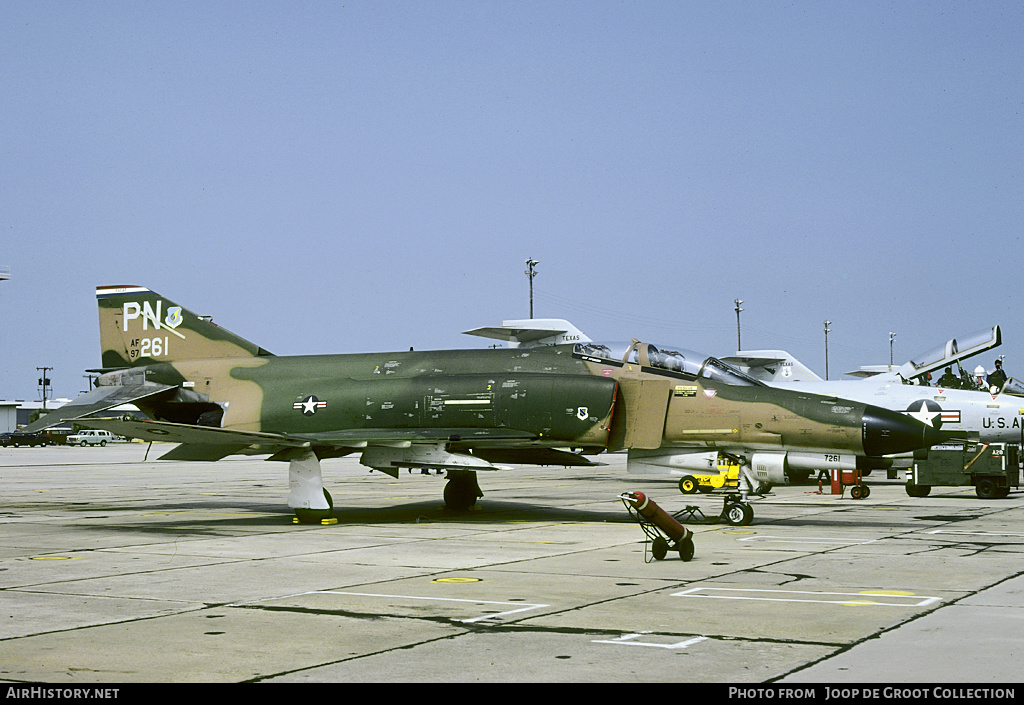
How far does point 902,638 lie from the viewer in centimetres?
665

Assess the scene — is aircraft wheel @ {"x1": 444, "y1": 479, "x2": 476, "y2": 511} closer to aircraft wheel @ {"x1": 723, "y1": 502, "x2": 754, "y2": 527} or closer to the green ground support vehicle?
aircraft wheel @ {"x1": 723, "y1": 502, "x2": 754, "y2": 527}

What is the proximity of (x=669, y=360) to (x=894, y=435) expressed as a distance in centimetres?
348

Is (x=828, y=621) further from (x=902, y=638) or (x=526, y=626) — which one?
(x=526, y=626)

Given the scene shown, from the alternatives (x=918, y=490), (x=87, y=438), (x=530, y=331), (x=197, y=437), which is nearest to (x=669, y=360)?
(x=197, y=437)

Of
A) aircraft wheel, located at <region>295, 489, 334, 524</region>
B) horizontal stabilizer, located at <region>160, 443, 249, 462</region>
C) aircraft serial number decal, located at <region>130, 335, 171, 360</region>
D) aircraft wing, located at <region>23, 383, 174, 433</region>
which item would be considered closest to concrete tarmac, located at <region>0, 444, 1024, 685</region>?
aircraft wheel, located at <region>295, 489, 334, 524</region>

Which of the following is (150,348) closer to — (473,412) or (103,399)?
(103,399)

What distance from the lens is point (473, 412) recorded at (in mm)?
16016

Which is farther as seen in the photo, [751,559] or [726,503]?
[726,503]

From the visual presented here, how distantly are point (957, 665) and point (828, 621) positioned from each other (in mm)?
1542

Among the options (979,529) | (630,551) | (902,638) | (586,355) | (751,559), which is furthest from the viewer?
(586,355)

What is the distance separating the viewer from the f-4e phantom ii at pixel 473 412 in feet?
48.6

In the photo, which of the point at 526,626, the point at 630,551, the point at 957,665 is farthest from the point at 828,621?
the point at 630,551

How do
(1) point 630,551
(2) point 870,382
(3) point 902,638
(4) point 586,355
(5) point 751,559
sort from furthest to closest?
1. (2) point 870,382
2. (4) point 586,355
3. (1) point 630,551
4. (5) point 751,559
5. (3) point 902,638

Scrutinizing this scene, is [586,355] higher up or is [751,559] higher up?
[586,355]
